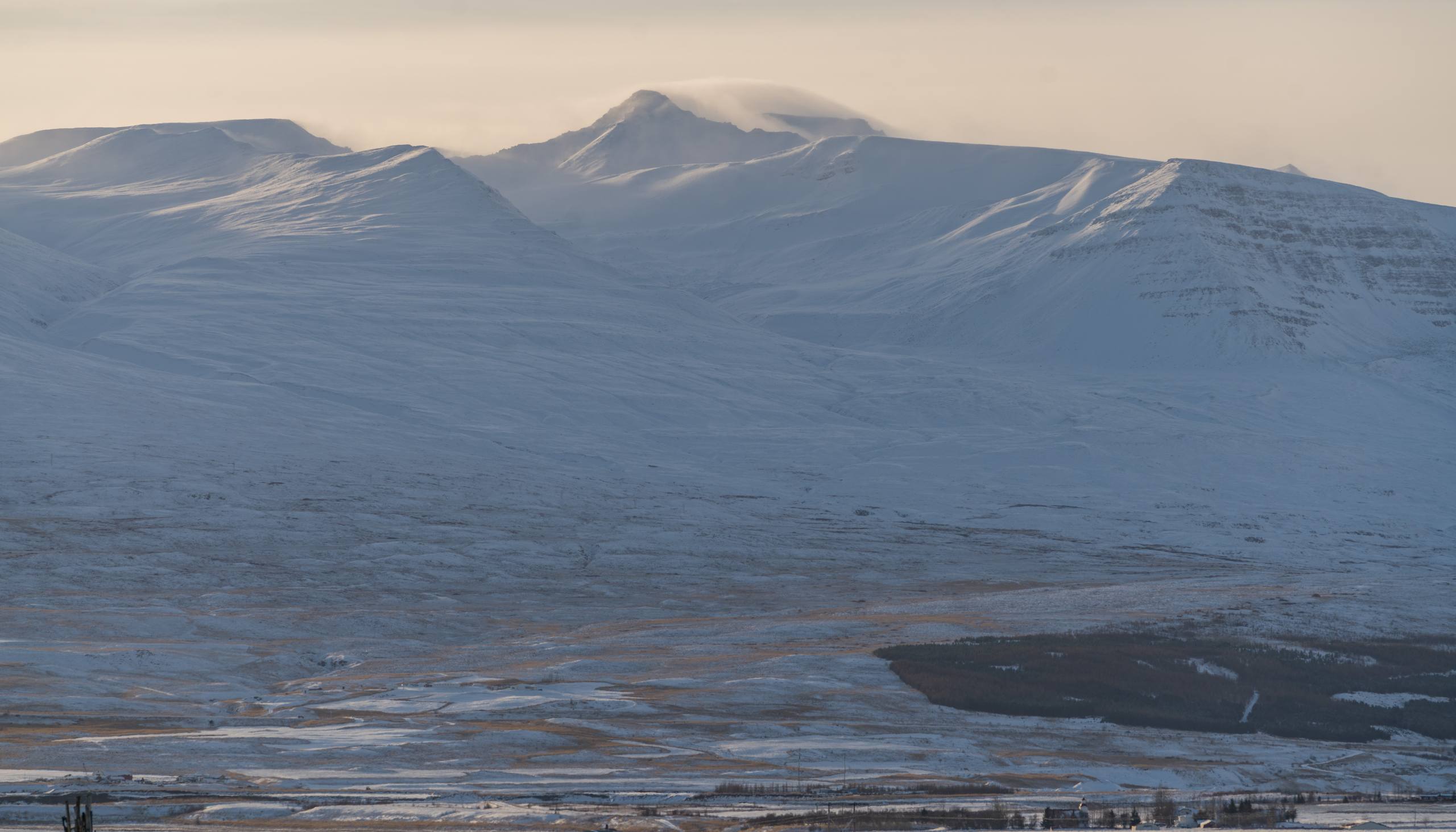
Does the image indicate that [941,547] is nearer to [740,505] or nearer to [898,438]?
[740,505]

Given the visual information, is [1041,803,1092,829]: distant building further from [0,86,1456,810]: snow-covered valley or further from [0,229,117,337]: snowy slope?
[0,229,117,337]: snowy slope

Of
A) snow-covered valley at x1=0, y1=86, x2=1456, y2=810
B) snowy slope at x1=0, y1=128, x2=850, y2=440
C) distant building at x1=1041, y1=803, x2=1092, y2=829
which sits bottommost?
snow-covered valley at x1=0, y1=86, x2=1456, y2=810

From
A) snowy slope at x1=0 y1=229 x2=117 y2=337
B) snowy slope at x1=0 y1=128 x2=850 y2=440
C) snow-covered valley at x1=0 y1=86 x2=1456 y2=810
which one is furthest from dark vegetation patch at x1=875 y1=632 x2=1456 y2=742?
snowy slope at x1=0 y1=229 x2=117 y2=337

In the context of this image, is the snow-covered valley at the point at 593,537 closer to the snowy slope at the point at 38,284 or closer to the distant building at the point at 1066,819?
the snowy slope at the point at 38,284

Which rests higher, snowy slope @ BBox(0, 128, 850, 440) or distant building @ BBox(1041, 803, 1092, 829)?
snowy slope @ BBox(0, 128, 850, 440)

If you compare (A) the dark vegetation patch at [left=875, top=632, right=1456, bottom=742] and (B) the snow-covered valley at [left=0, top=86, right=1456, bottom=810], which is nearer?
(B) the snow-covered valley at [left=0, top=86, right=1456, bottom=810]

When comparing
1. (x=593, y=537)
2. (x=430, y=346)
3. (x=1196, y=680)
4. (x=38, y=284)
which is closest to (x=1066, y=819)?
(x=1196, y=680)

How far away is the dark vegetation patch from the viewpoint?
53500 millimetres

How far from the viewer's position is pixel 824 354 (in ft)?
652

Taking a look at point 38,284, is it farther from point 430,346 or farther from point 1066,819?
point 1066,819

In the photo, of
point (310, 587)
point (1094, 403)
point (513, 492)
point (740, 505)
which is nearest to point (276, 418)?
point (513, 492)

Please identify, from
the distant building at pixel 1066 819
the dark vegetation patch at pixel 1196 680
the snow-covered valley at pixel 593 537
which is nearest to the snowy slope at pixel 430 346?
the snow-covered valley at pixel 593 537

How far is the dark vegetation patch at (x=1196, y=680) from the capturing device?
53.5m

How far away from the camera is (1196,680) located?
5828 centimetres
